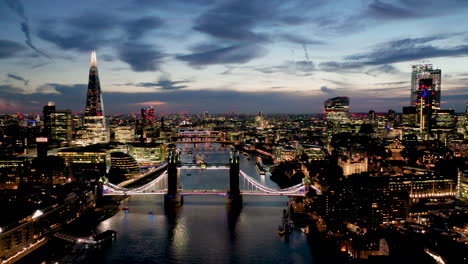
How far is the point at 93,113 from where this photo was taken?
128ft

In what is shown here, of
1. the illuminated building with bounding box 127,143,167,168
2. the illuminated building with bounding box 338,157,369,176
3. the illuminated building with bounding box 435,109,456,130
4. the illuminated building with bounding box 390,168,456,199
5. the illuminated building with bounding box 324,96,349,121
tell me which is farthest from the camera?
the illuminated building with bounding box 324,96,349,121

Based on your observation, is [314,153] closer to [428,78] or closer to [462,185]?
[462,185]

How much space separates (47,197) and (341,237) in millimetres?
9503

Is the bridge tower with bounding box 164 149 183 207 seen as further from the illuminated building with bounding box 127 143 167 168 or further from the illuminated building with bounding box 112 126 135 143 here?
the illuminated building with bounding box 112 126 135 143

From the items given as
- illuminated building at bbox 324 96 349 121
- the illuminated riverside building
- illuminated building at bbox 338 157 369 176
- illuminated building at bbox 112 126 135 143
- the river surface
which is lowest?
the river surface

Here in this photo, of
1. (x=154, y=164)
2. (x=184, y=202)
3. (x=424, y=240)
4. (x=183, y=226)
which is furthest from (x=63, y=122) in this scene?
(x=424, y=240)

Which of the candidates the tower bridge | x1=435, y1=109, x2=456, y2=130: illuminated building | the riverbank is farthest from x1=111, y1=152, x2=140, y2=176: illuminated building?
x1=435, y1=109, x2=456, y2=130: illuminated building

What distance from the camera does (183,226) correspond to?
44.8ft

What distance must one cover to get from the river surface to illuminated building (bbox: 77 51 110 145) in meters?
22.6

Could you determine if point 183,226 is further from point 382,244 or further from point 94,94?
point 94,94

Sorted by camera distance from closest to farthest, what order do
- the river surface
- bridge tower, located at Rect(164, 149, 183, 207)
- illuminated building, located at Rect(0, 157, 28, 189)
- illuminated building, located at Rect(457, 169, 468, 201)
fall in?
1. the river surface
2. illuminated building, located at Rect(457, 169, 468, 201)
3. bridge tower, located at Rect(164, 149, 183, 207)
4. illuminated building, located at Rect(0, 157, 28, 189)

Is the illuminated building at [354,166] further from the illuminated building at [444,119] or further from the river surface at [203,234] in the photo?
the illuminated building at [444,119]

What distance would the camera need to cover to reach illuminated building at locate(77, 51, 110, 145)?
38250 mm

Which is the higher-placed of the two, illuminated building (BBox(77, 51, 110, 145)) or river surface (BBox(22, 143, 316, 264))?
illuminated building (BBox(77, 51, 110, 145))
